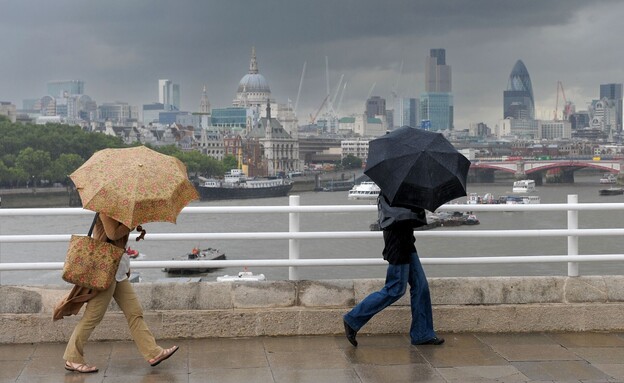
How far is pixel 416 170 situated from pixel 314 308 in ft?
4.65

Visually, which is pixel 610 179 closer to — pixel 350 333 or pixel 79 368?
pixel 350 333

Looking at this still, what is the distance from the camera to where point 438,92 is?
186 metres

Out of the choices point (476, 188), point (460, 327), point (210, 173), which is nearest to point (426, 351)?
point (460, 327)

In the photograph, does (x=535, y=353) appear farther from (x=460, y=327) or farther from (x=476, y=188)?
(x=476, y=188)

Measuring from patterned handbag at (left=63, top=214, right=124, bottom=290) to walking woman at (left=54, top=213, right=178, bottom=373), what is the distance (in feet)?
0.23

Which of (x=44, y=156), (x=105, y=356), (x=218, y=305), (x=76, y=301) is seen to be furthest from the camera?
(x=44, y=156)

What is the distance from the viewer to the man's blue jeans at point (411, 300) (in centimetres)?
624

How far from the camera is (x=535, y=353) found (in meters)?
6.25

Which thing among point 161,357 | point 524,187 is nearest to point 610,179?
point 524,187

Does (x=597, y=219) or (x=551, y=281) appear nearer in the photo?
(x=551, y=281)

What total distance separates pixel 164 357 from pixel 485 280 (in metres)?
2.51

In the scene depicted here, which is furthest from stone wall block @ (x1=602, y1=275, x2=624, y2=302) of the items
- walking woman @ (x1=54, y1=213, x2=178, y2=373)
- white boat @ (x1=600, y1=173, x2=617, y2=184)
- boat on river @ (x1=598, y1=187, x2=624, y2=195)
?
white boat @ (x1=600, y1=173, x2=617, y2=184)

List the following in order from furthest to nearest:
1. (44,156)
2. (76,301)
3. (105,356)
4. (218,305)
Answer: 1. (44,156)
2. (218,305)
3. (105,356)
4. (76,301)

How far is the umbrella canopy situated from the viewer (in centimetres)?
535
